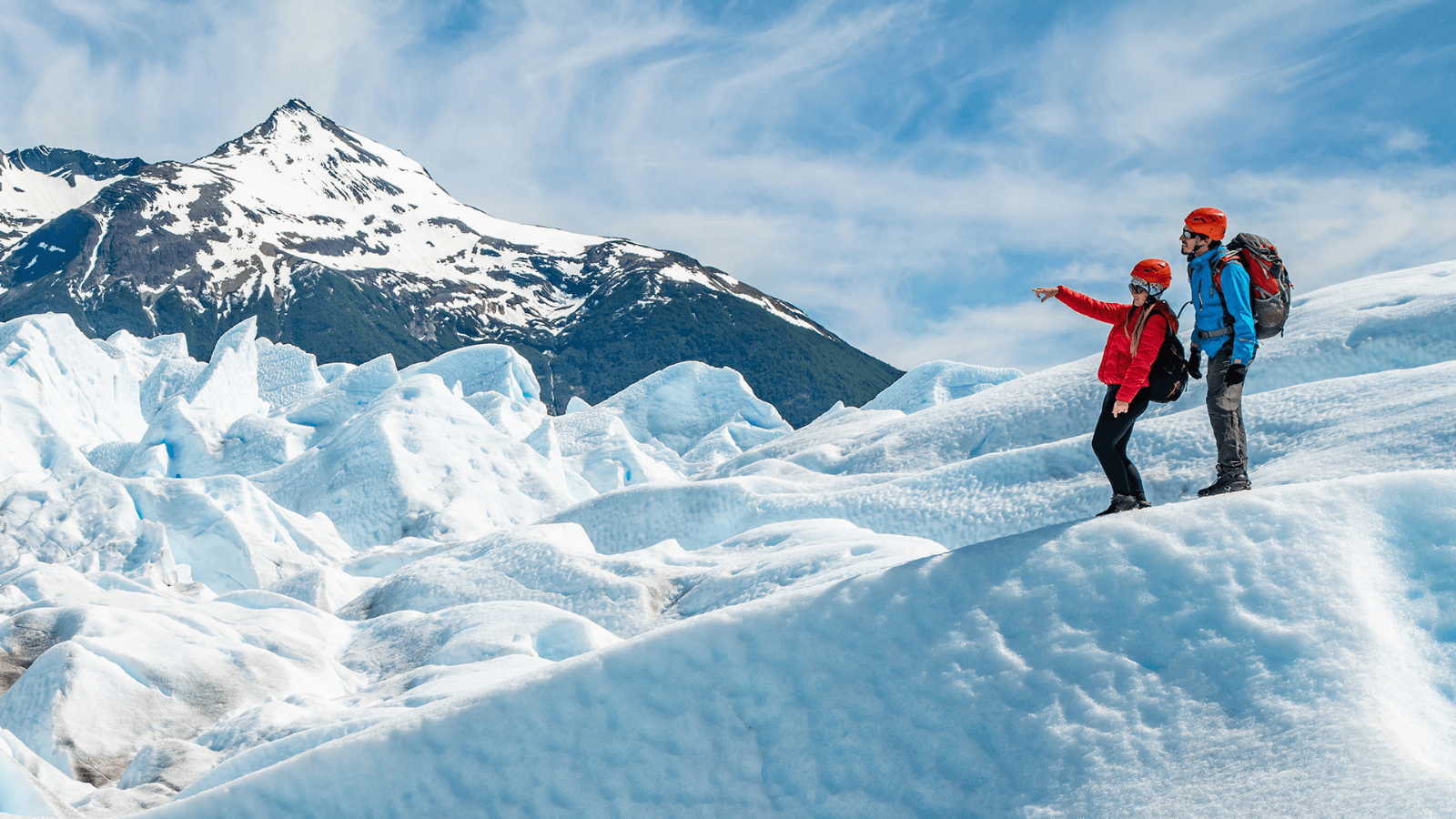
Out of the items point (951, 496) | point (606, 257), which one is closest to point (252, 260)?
point (606, 257)

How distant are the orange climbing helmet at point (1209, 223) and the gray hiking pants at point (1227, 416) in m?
0.55

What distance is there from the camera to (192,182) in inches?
4904

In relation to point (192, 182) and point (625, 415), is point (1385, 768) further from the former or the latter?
point (192, 182)

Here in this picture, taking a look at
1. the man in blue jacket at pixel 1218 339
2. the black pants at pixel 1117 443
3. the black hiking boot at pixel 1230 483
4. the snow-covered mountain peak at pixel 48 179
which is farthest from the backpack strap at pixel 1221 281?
the snow-covered mountain peak at pixel 48 179

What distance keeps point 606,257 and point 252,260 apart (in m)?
43.1

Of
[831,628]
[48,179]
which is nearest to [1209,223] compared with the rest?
[831,628]

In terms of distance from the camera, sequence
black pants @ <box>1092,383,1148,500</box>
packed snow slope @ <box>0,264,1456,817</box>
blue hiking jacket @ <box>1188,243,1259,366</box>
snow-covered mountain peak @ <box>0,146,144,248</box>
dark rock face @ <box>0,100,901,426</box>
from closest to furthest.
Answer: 1. packed snow slope @ <box>0,264,1456,817</box>
2. blue hiking jacket @ <box>1188,243,1259,366</box>
3. black pants @ <box>1092,383,1148,500</box>
4. dark rock face @ <box>0,100,901,426</box>
5. snow-covered mountain peak @ <box>0,146,144,248</box>

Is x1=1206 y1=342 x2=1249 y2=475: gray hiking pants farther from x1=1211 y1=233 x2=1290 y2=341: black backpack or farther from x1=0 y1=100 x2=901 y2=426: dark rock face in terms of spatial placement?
x1=0 y1=100 x2=901 y2=426: dark rock face

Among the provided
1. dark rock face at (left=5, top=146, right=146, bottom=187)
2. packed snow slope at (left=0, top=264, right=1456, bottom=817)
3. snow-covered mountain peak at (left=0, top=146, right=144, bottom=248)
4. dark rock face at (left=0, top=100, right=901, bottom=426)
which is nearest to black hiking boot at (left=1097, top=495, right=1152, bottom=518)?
packed snow slope at (left=0, top=264, right=1456, bottom=817)

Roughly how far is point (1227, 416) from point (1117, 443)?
54 centimetres

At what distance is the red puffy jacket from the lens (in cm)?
473

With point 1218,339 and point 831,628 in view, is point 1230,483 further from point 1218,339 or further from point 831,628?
point 831,628

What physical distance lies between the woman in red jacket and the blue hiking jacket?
0.21 m

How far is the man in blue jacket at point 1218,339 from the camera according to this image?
15.8 ft
